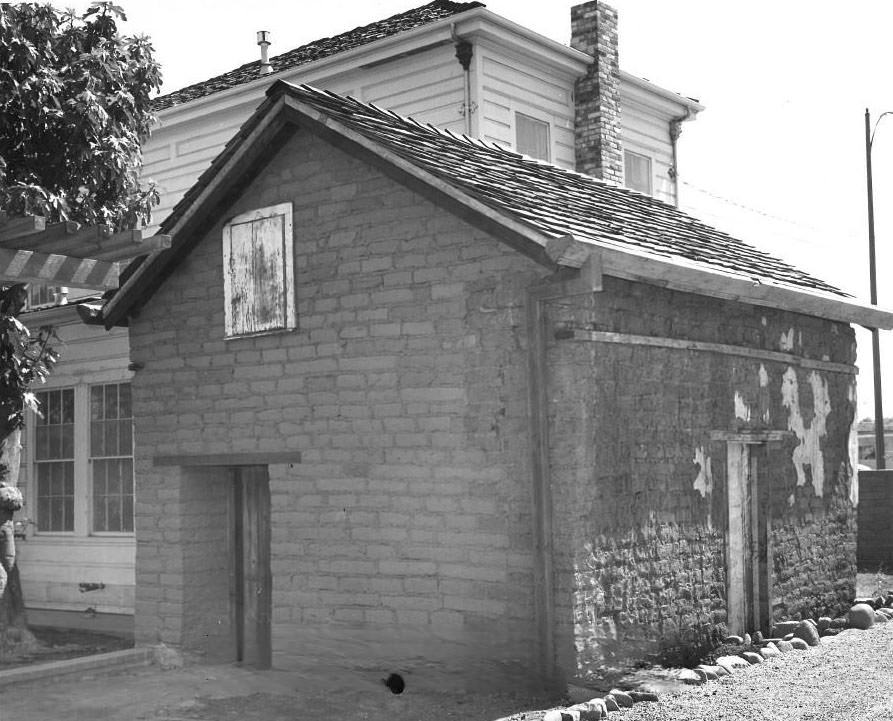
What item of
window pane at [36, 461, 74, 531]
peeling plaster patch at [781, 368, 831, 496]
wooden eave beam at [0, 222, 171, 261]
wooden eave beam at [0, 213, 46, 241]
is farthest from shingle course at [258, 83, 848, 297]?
window pane at [36, 461, 74, 531]

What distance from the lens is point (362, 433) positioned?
978 centimetres

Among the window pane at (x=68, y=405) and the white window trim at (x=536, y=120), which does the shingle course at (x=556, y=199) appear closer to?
the white window trim at (x=536, y=120)

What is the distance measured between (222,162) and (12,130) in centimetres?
278

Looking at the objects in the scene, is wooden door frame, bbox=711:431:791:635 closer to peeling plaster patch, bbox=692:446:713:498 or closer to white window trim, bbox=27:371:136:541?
peeling plaster patch, bbox=692:446:713:498

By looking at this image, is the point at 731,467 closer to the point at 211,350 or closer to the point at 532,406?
the point at 532,406

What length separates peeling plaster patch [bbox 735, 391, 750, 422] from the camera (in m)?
10.6

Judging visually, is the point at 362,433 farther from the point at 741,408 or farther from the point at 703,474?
the point at 741,408

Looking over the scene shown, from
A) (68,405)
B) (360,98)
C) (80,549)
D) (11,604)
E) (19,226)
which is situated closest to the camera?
(19,226)

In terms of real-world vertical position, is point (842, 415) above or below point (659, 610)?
above

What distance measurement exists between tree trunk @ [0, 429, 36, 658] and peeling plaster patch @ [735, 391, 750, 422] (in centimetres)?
741

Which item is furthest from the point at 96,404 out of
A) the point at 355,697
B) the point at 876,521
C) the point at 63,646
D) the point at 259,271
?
the point at 876,521

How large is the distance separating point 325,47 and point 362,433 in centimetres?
1028

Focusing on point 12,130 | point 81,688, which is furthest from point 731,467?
point 12,130

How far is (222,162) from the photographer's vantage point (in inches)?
411
